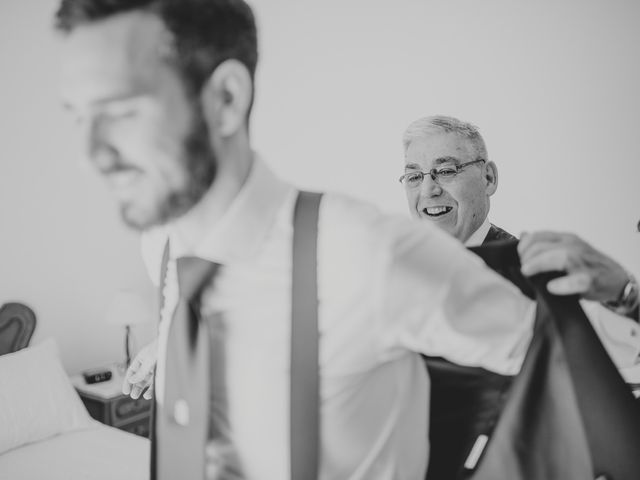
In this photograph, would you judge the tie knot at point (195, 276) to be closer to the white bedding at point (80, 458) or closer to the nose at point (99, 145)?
the nose at point (99, 145)

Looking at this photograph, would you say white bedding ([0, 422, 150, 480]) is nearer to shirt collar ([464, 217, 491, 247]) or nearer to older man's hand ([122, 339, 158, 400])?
older man's hand ([122, 339, 158, 400])

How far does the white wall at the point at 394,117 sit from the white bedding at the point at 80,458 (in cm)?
95

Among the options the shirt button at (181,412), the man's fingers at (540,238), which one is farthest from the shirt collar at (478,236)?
the shirt button at (181,412)

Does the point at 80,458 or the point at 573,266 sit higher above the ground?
the point at 573,266

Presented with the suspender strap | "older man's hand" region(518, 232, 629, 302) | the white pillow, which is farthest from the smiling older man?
the white pillow

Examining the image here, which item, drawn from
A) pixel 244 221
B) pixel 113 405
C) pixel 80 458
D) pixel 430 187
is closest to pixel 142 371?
pixel 244 221

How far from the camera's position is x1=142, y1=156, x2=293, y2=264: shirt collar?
74 cm

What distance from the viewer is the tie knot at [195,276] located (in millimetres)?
746

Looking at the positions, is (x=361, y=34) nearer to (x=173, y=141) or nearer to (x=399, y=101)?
(x=399, y=101)

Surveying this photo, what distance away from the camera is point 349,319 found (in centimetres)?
70

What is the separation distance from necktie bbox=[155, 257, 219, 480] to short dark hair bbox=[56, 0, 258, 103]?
289mm

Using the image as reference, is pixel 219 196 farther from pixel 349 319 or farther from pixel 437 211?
A: pixel 437 211

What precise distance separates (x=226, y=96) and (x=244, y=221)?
19 cm

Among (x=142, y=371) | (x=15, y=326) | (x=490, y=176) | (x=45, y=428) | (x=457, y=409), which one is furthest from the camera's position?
(x=15, y=326)
